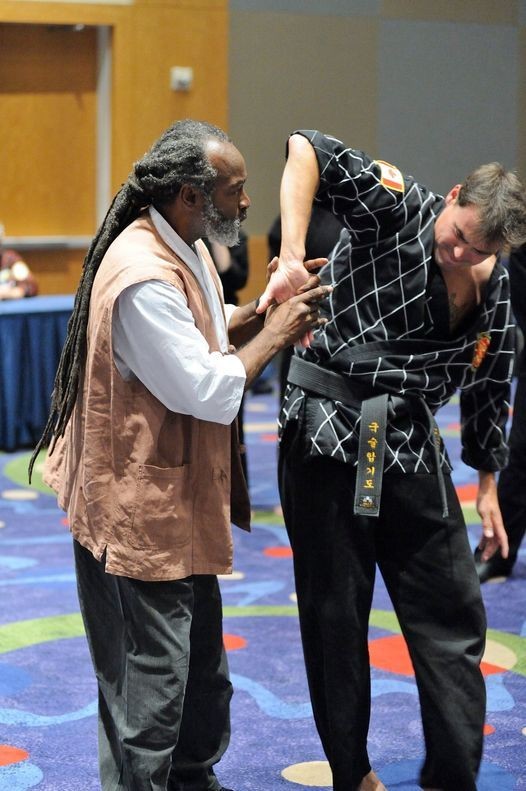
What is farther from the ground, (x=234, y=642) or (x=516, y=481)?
(x=516, y=481)

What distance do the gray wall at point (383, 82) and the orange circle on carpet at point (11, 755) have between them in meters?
6.21

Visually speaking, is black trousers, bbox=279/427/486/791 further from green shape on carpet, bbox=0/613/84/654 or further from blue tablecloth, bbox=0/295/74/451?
blue tablecloth, bbox=0/295/74/451

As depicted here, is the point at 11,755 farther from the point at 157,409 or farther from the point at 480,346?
the point at 480,346

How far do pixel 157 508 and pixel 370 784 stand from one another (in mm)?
843

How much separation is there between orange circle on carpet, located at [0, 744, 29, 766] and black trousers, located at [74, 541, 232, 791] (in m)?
0.50

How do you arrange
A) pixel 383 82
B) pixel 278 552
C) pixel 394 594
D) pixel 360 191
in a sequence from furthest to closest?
pixel 383 82, pixel 278 552, pixel 394 594, pixel 360 191

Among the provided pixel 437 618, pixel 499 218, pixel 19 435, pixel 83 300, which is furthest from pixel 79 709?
pixel 19 435

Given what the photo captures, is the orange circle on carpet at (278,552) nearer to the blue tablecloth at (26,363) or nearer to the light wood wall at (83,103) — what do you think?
the blue tablecloth at (26,363)

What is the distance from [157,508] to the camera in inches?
86.6

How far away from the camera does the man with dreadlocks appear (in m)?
2.13

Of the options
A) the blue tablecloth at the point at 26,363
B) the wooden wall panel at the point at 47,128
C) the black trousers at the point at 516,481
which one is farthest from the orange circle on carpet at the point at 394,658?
the wooden wall panel at the point at 47,128

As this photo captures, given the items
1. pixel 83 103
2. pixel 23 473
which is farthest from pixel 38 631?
pixel 83 103

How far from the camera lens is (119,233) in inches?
90.4

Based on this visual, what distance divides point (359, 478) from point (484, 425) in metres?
0.42
